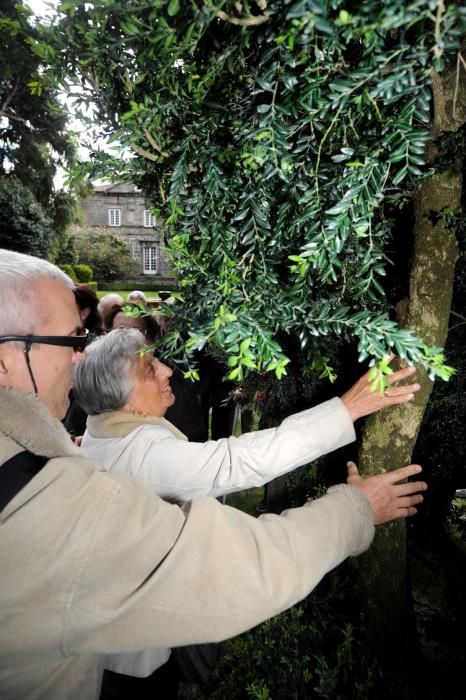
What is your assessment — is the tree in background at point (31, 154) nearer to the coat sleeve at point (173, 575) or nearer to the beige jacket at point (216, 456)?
the beige jacket at point (216, 456)

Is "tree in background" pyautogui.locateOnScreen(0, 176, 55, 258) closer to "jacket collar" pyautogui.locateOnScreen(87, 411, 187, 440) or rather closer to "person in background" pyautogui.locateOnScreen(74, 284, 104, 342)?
"person in background" pyautogui.locateOnScreen(74, 284, 104, 342)

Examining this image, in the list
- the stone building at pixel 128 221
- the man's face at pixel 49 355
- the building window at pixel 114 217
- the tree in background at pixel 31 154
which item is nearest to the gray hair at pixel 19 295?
the man's face at pixel 49 355

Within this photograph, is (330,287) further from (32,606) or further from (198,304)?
(32,606)

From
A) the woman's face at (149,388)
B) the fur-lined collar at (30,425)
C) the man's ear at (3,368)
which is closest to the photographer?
the fur-lined collar at (30,425)

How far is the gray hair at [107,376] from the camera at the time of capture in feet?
7.69

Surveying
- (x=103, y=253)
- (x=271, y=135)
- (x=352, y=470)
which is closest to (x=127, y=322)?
(x=352, y=470)

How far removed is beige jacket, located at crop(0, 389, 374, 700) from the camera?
106 cm

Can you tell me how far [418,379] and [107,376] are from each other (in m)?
1.77

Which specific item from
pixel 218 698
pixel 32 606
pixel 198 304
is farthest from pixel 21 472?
pixel 218 698

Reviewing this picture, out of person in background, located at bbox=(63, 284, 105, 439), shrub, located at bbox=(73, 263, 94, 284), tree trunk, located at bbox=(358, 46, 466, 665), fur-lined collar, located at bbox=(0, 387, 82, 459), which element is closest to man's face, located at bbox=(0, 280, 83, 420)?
fur-lined collar, located at bbox=(0, 387, 82, 459)

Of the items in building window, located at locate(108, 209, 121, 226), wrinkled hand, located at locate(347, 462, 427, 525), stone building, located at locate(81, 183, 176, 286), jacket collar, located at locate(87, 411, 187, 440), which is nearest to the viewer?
wrinkled hand, located at locate(347, 462, 427, 525)

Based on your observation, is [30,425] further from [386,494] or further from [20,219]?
[20,219]

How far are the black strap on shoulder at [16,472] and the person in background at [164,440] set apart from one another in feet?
2.66

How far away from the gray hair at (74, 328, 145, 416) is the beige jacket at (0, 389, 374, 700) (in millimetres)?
969
